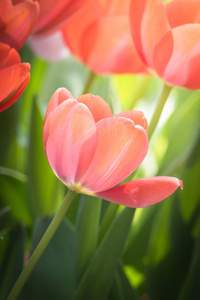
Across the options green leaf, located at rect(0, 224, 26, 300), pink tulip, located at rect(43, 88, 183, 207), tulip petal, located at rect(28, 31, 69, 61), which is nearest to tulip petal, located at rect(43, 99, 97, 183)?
pink tulip, located at rect(43, 88, 183, 207)

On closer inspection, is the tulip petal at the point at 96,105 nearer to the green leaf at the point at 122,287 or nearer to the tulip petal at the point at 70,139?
the tulip petal at the point at 70,139

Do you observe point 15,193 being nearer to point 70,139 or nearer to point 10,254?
point 10,254

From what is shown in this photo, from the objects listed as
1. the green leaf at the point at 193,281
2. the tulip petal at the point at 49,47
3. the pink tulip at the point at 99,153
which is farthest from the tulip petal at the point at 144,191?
the tulip petal at the point at 49,47

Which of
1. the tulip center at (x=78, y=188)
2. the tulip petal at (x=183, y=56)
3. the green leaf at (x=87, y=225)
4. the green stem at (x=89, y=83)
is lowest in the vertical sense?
the green leaf at (x=87, y=225)

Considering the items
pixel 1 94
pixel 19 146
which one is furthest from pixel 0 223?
pixel 19 146

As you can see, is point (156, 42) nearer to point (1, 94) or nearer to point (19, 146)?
point (1, 94)

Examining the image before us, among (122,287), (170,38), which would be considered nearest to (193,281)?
(122,287)

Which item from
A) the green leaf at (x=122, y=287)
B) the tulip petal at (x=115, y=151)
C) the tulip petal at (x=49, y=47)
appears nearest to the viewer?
the tulip petal at (x=115, y=151)

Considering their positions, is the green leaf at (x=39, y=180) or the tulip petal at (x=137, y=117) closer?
the tulip petal at (x=137, y=117)
